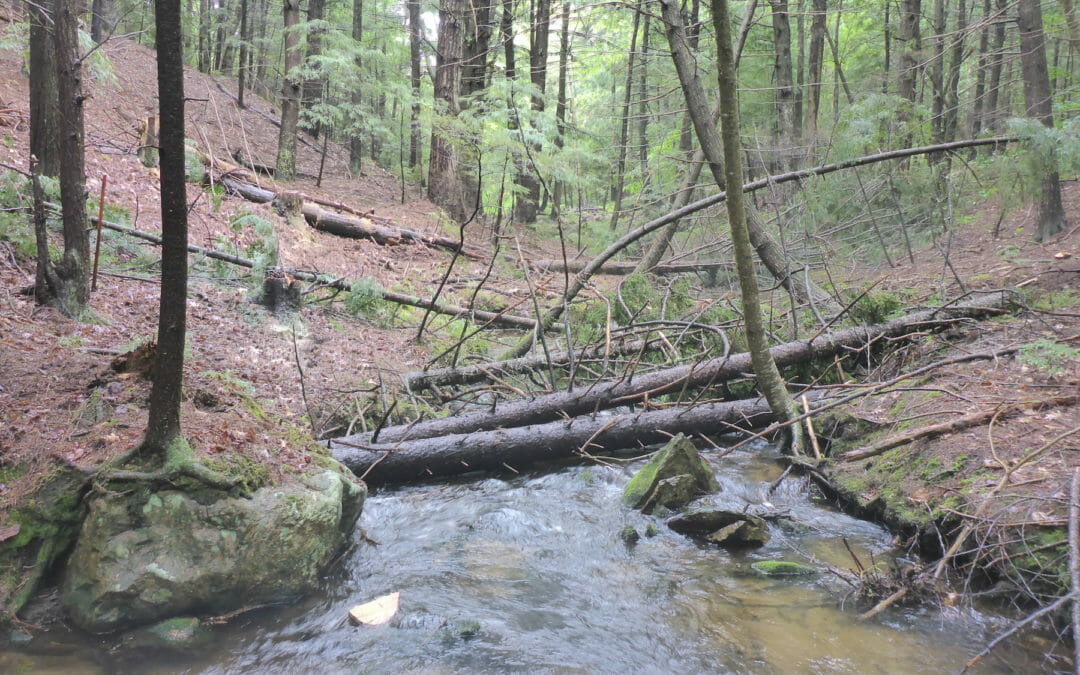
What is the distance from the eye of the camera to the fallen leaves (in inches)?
140

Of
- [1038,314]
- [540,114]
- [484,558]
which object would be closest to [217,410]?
[484,558]

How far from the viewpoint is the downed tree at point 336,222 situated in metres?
11.3

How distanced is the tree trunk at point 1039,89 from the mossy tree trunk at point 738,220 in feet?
17.8

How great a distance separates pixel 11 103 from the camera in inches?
407

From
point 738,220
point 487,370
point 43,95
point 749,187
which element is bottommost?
point 487,370

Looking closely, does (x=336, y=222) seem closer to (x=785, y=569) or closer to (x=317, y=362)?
(x=317, y=362)

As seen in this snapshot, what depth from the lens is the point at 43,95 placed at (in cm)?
552

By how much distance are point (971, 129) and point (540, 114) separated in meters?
11.8

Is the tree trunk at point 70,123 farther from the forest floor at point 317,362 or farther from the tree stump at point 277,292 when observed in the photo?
the tree stump at point 277,292

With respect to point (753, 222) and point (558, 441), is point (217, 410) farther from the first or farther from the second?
point (753, 222)

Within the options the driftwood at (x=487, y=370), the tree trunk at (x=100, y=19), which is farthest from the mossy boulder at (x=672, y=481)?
the tree trunk at (x=100, y=19)

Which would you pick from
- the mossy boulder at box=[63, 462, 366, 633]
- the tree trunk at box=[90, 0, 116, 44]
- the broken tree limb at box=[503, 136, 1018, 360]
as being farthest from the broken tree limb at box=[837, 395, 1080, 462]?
the tree trunk at box=[90, 0, 116, 44]

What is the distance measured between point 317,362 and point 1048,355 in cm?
699

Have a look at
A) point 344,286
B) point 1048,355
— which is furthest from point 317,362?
point 1048,355
